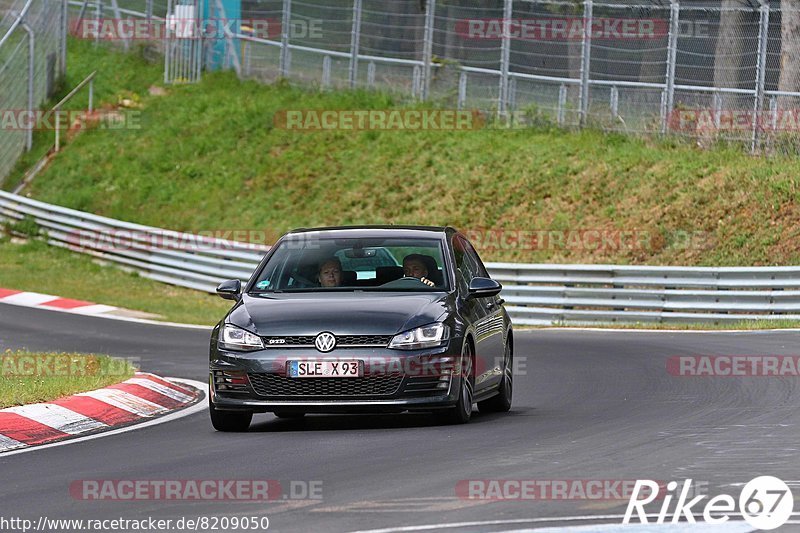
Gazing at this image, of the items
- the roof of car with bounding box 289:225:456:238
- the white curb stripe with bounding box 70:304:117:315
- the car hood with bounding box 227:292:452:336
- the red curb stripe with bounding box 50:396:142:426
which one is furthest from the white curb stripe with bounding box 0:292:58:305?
the car hood with bounding box 227:292:452:336

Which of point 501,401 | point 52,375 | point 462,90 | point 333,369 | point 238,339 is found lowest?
point 52,375

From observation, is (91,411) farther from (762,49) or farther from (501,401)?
(762,49)

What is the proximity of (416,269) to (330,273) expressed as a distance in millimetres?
647

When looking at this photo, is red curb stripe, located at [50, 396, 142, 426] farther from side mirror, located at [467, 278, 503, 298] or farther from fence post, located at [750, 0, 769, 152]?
fence post, located at [750, 0, 769, 152]

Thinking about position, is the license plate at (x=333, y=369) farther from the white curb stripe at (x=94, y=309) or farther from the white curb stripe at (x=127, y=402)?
the white curb stripe at (x=94, y=309)

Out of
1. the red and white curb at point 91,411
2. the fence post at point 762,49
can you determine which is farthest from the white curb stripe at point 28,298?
the fence post at point 762,49

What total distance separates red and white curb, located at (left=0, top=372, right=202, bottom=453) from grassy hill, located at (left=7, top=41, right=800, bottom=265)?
1461cm

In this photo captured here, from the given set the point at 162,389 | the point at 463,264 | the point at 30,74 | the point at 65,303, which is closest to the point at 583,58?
the point at 65,303

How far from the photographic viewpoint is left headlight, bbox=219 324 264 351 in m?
10.8

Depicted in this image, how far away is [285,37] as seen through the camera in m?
38.5

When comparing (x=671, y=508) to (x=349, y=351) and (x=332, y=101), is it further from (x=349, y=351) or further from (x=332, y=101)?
(x=332, y=101)

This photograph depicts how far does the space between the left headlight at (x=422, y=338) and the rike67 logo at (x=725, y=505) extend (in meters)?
2.99

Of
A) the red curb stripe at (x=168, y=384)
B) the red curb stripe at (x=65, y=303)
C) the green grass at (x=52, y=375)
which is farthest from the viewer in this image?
the red curb stripe at (x=65, y=303)

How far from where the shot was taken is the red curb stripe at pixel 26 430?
10672 mm
